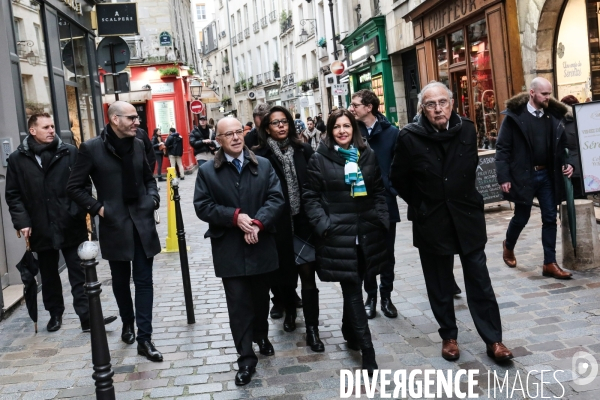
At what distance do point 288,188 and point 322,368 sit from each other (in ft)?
4.78

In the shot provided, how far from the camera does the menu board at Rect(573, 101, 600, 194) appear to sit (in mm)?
7266

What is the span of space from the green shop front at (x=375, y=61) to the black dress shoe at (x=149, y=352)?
18.0 metres

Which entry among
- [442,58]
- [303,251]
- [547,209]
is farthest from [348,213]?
[442,58]

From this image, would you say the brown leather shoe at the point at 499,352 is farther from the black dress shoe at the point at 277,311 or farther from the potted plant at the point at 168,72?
the potted plant at the point at 168,72

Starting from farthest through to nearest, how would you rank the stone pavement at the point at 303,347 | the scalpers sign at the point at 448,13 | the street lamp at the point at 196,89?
the street lamp at the point at 196,89, the scalpers sign at the point at 448,13, the stone pavement at the point at 303,347

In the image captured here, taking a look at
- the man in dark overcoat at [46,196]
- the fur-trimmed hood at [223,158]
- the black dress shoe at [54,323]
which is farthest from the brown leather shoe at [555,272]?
the black dress shoe at [54,323]

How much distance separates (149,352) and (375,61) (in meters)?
19.9

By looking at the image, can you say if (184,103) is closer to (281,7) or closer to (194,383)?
(281,7)

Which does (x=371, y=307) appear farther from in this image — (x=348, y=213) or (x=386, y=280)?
(x=348, y=213)

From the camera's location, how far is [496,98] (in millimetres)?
14008

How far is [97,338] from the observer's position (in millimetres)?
3830

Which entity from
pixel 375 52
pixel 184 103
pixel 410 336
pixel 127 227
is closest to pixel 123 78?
pixel 127 227

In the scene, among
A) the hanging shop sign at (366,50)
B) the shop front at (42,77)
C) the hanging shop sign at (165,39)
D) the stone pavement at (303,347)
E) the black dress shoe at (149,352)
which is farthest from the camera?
the hanging shop sign at (165,39)

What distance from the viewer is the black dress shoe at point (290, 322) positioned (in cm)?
596
